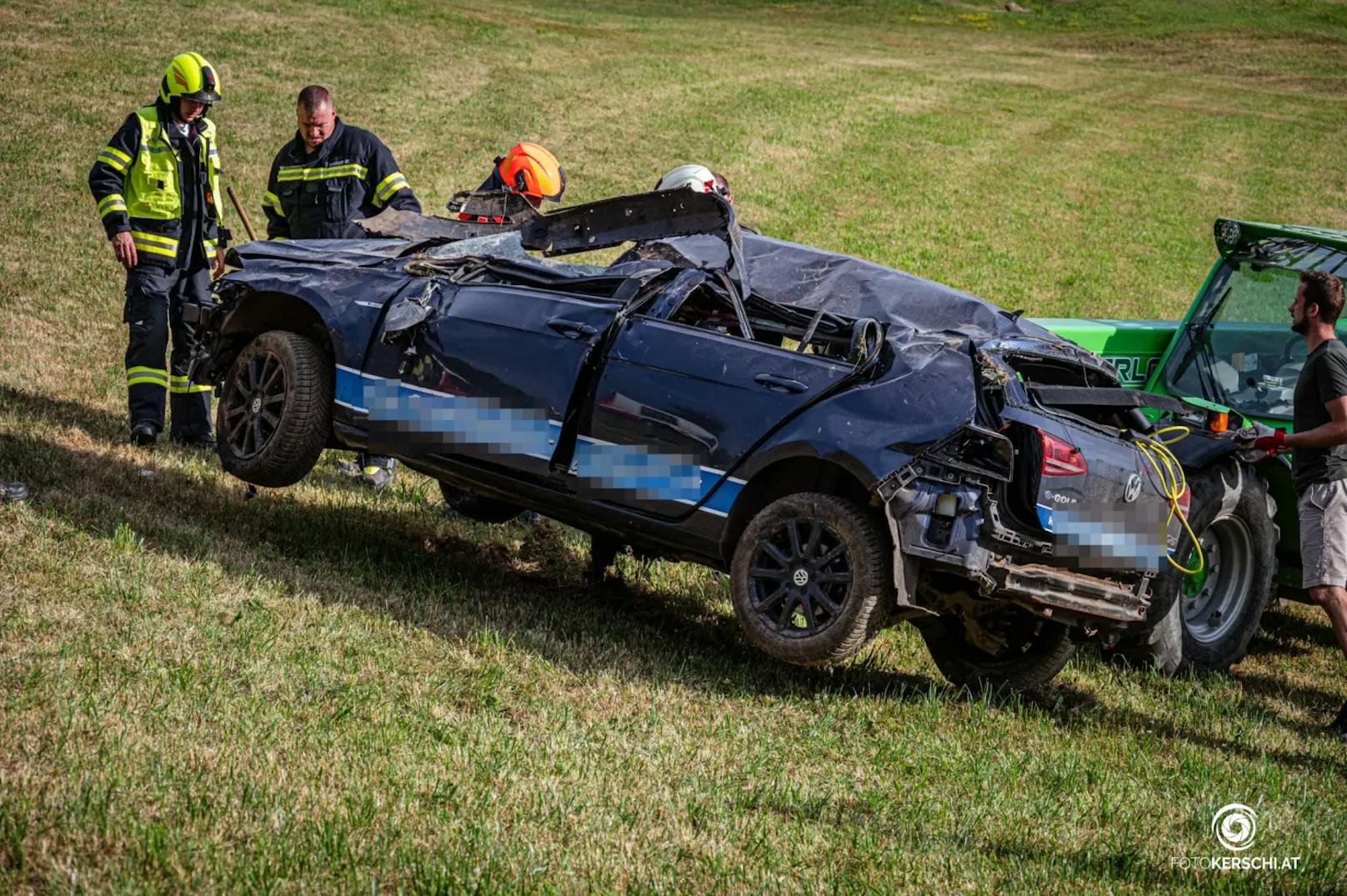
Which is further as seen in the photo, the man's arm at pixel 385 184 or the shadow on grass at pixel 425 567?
the man's arm at pixel 385 184

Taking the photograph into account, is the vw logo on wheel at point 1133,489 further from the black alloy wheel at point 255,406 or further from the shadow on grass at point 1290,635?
the black alloy wheel at point 255,406

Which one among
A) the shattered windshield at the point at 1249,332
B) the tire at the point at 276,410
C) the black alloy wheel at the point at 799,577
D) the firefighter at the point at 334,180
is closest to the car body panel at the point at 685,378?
the tire at the point at 276,410

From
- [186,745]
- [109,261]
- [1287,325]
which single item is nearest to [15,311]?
[109,261]

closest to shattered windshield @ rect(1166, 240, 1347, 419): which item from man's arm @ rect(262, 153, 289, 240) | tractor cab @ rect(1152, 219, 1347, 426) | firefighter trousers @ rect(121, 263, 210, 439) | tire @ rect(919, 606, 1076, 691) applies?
tractor cab @ rect(1152, 219, 1347, 426)

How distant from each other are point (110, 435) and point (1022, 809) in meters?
6.27

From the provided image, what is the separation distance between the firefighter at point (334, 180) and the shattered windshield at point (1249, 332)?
4663 millimetres

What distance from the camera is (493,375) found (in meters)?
6.38

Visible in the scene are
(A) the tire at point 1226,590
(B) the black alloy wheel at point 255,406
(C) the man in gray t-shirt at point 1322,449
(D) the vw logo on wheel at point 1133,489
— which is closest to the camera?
(D) the vw logo on wheel at point 1133,489

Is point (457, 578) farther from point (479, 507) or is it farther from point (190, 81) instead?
point (190, 81)

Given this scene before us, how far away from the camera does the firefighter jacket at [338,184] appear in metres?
8.99

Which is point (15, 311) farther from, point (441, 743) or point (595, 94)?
point (595, 94)

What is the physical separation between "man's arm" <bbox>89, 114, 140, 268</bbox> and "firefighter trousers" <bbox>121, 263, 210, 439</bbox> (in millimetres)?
219

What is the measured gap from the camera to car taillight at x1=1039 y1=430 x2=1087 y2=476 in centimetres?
554

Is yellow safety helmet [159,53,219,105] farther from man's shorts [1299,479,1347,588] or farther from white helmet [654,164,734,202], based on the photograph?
man's shorts [1299,479,1347,588]
